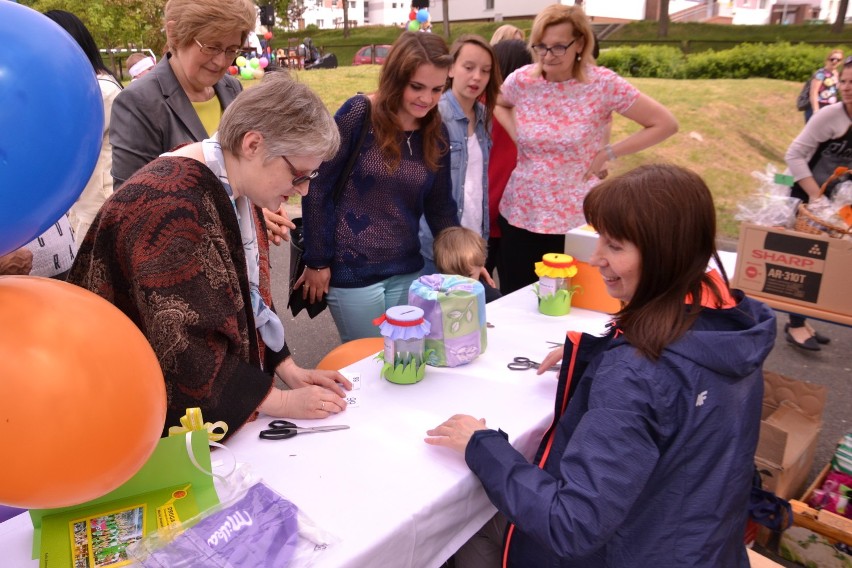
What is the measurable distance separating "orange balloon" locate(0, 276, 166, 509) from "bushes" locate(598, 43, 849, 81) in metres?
14.0

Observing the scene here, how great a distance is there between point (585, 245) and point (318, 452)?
4.22 feet

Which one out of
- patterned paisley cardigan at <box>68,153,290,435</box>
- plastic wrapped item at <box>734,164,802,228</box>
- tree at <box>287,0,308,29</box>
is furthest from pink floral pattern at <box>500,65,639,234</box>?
tree at <box>287,0,308,29</box>

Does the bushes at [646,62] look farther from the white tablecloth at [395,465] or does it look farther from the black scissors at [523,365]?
the white tablecloth at [395,465]

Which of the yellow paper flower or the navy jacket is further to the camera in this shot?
the yellow paper flower

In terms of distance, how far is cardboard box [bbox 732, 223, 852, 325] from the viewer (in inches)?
93.4

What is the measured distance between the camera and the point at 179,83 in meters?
2.33

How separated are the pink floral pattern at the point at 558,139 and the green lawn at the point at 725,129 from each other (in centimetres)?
414

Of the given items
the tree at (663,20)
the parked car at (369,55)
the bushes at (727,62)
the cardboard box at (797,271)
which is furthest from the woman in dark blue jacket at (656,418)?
the tree at (663,20)

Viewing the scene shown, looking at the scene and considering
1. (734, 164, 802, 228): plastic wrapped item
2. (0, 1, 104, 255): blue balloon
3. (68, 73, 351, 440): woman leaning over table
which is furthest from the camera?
(734, 164, 802, 228): plastic wrapped item

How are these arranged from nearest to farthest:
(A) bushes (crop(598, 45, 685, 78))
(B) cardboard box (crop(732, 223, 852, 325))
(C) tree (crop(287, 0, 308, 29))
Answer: (B) cardboard box (crop(732, 223, 852, 325)), (A) bushes (crop(598, 45, 685, 78)), (C) tree (crop(287, 0, 308, 29))

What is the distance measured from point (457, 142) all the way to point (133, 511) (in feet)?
6.53

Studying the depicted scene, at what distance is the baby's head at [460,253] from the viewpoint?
243 cm

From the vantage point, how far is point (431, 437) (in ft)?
4.74

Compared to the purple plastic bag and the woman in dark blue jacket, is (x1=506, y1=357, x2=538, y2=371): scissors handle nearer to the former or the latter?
the woman in dark blue jacket
